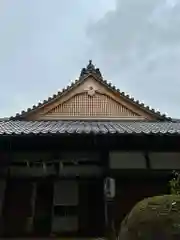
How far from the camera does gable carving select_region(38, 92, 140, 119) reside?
56.6ft

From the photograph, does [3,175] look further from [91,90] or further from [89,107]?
[91,90]

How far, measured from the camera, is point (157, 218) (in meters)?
5.61

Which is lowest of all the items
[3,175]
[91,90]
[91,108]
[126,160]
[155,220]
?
[155,220]

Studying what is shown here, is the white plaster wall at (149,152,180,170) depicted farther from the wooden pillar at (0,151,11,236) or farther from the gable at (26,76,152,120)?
the gable at (26,76,152,120)

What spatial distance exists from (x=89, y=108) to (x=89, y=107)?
0.05m

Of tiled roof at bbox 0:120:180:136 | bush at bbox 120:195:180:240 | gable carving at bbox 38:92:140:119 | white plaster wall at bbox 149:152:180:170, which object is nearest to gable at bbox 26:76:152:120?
gable carving at bbox 38:92:140:119

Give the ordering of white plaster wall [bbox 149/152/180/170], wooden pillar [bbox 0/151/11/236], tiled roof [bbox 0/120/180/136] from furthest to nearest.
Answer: white plaster wall [bbox 149/152/180/170] < tiled roof [bbox 0/120/180/136] < wooden pillar [bbox 0/151/11/236]

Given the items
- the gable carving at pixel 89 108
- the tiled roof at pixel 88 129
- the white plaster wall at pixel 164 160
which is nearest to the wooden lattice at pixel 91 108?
the gable carving at pixel 89 108

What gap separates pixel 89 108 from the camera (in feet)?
57.3

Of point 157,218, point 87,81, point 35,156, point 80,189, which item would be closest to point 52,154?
point 35,156

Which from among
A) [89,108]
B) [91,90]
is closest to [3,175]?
[89,108]

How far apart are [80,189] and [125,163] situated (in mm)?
1433

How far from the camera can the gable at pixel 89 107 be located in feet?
56.6

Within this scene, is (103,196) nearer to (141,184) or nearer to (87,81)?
(141,184)
